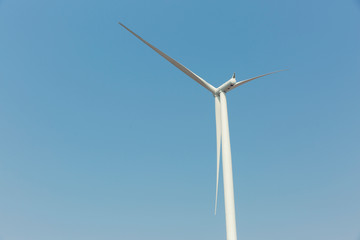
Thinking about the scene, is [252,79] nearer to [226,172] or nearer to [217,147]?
[217,147]

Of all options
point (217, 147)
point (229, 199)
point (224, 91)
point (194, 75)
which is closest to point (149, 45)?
point (194, 75)

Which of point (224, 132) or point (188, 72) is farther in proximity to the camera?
point (188, 72)

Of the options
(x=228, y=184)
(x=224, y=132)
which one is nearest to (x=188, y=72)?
(x=224, y=132)

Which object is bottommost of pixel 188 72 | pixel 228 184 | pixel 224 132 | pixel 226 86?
pixel 228 184

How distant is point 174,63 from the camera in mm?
29953

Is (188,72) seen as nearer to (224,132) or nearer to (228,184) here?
(224,132)

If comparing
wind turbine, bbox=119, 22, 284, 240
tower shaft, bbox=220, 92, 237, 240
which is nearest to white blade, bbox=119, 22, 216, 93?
wind turbine, bbox=119, 22, 284, 240

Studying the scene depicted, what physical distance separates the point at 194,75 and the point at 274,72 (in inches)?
372

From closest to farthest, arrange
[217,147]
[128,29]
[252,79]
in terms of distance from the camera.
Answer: [128,29], [217,147], [252,79]

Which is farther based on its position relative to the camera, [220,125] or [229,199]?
[220,125]

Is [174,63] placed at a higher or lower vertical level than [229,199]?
higher

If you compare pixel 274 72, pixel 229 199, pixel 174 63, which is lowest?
pixel 229 199

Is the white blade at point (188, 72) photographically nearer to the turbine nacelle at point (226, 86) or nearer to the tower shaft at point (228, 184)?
the turbine nacelle at point (226, 86)

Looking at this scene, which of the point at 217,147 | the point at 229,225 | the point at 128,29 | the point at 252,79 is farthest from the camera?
the point at 252,79
